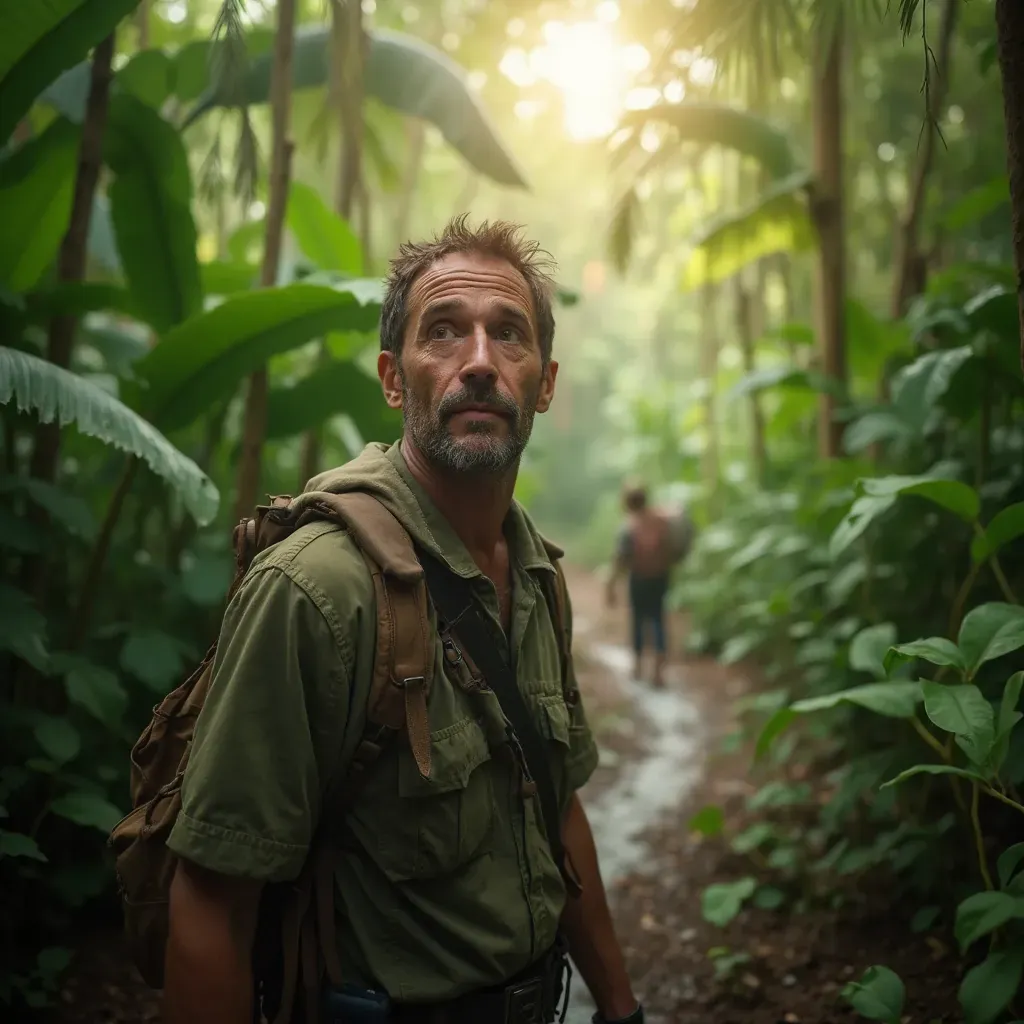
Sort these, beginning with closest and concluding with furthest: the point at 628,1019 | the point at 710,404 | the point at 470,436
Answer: the point at 470,436, the point at 628,1019, the point at 710,404

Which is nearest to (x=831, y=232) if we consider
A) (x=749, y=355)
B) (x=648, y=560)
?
(x=749, y=355)

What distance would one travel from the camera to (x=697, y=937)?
12.8ft

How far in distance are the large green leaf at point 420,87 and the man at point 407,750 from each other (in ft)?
7.31

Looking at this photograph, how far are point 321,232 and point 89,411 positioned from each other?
7.74 ft

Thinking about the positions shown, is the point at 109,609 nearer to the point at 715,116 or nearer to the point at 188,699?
the point at 188,699

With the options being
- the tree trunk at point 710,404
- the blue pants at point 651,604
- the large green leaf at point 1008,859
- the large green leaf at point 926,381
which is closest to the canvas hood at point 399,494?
the large green leaf at point 1008,859

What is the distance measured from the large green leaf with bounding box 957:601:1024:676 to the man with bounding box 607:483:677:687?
622 cm

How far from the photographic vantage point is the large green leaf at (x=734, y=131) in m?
5.19

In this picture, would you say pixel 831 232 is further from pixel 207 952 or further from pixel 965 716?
pixel 207 952

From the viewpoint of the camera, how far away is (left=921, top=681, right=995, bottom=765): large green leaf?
2070 mm

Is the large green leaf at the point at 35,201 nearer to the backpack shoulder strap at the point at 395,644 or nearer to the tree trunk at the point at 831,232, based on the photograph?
the backpack shoulder strap at the point at 395,644

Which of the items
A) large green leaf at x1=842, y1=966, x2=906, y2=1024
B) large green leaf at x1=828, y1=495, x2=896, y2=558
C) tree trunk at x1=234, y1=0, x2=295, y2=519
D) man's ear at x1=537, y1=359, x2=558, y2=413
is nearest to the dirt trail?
large green leaf at x1=842, y1=966, x2=906, y2=1024

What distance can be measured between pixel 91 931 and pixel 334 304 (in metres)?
2.58

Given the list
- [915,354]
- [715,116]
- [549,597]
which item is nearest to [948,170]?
[715,116]
